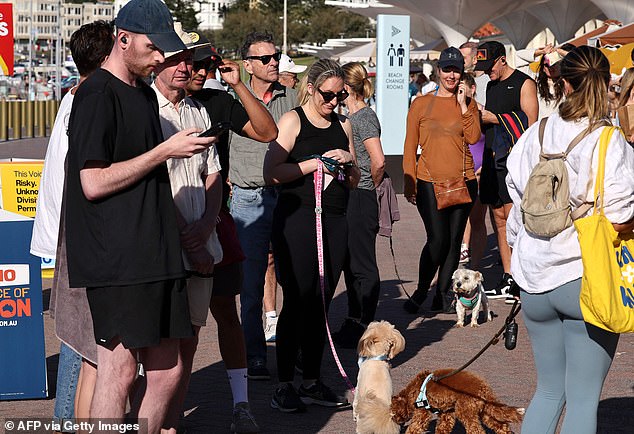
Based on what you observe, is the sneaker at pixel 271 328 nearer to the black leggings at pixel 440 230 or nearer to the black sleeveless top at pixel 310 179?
the black leggings at pixel 440 230

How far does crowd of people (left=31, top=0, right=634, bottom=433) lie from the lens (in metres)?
3.93

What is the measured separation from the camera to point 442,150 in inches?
351

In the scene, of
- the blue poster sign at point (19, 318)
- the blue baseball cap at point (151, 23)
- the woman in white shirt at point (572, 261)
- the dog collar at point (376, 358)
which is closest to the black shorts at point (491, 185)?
the dog collar at point (376, 358)

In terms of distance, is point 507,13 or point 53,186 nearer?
point 53,186

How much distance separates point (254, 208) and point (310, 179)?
0.94 metres

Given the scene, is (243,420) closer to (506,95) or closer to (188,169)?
(188,169)

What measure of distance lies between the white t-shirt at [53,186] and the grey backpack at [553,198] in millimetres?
2169

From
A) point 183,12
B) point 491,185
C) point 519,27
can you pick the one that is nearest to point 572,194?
point 491,185

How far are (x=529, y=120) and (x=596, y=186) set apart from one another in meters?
5.44

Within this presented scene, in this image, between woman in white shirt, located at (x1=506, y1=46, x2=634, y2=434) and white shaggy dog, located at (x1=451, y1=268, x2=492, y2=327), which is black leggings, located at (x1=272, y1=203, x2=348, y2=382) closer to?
woman in white shirt, located at (x1=506, y1=46, x2=634, y2=434)

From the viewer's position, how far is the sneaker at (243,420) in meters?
5.74

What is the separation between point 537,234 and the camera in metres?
4.40

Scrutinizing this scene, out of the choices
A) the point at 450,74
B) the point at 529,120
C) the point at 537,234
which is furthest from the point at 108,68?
the point at 529,120

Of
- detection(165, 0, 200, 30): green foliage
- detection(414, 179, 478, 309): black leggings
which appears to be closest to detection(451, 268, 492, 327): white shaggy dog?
detection(414, 179, 478, 309): black leggings
